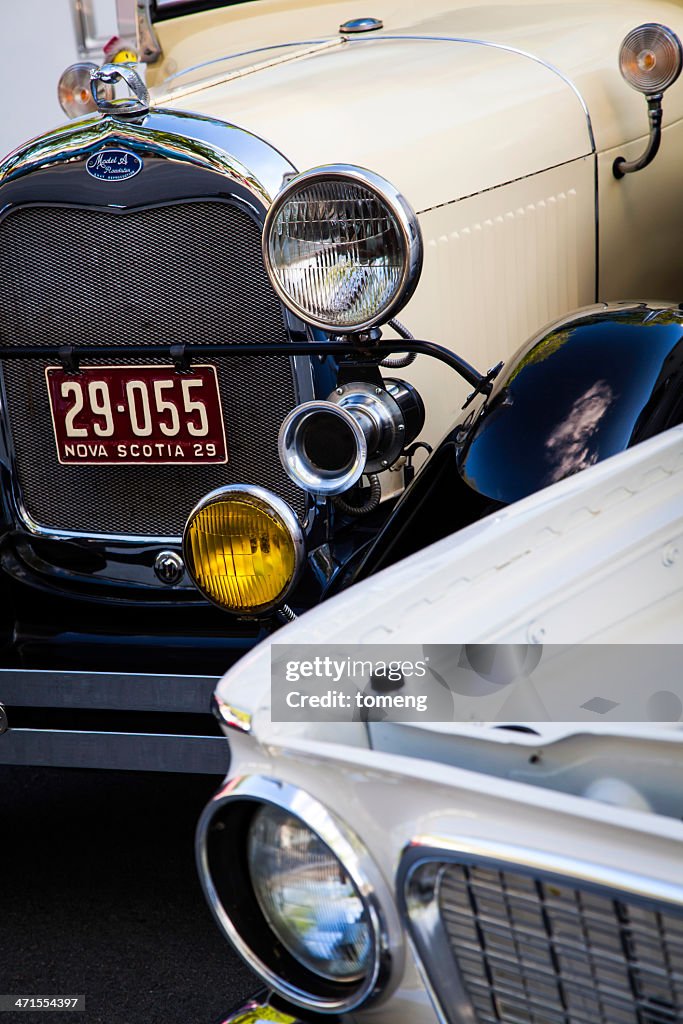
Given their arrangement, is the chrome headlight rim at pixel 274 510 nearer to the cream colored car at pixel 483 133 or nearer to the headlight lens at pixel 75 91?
the cream colored car at pixel 483 133

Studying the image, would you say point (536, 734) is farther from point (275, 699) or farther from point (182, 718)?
point (182, 718)

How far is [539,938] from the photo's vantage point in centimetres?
96

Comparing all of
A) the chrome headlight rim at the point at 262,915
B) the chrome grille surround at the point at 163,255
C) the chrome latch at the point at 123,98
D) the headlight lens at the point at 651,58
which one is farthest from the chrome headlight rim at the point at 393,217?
the headlight lens at the point at 651,58

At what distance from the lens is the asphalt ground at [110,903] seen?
2.07m

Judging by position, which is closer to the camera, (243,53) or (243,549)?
(243,549)

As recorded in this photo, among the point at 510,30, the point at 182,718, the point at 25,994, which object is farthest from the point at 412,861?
the point at 510,30

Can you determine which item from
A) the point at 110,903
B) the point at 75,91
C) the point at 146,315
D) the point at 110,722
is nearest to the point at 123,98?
the point at 146,315

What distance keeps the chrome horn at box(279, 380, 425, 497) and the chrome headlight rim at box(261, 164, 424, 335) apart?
0.43ft

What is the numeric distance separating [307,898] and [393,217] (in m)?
1.12

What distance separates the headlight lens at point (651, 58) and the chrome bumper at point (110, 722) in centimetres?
173

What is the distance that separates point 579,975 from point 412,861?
0.17 m

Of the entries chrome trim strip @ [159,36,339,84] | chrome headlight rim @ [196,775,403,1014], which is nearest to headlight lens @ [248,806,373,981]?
chrome headlight rim @ [196,775,403,1014]

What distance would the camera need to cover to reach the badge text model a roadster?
1.89 m

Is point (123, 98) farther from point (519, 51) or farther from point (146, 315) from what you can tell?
point (519, 51)
